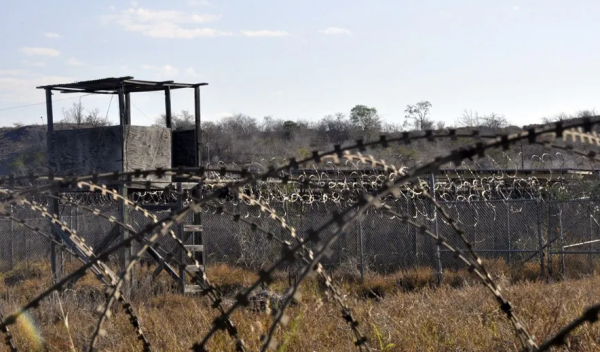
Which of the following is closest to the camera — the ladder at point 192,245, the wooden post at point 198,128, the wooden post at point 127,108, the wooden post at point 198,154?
the ladder at point 192,245

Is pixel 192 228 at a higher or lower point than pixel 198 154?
lower

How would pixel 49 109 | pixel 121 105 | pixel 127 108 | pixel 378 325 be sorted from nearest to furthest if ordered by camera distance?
pixel 378 325, pixel 121 105, pixel 127 108, pixel 49 109

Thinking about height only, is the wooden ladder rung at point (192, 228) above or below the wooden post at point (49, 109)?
below

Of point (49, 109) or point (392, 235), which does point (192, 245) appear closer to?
point (49, 109)

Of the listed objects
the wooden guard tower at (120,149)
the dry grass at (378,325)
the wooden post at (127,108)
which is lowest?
the dry grass at (378,325)

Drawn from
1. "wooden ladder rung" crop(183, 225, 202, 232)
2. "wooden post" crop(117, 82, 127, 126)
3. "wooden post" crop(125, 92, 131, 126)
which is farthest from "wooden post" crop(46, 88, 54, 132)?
"wooden ladder rung" crop(183, 225, 202, 232)

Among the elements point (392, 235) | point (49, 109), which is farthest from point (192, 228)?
point (392, 235)

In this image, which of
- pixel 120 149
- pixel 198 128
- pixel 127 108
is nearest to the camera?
pixel 120 149

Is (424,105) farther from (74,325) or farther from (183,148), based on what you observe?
(74,325)

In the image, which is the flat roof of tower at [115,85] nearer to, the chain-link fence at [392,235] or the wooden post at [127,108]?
the wooden post at [127,108]

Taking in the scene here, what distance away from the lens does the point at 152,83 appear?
43.7ft

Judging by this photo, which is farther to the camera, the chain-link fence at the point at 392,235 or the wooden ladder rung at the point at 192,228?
the chain-link fence at the point at 392,235

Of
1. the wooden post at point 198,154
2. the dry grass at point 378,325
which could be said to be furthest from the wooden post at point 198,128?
the dry grass at point 378,325

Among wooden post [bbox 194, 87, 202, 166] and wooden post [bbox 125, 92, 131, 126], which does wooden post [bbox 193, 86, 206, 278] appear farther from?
wooden post [bbox 125, 92, 131, 126]
